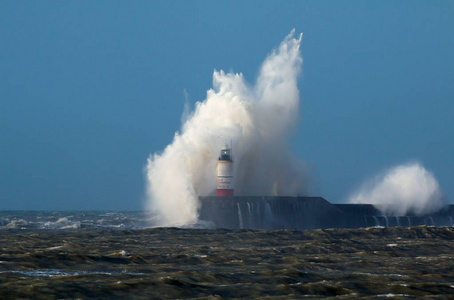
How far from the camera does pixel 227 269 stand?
16.8m

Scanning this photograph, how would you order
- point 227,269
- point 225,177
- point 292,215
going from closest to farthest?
point 227,269
point 292,215
point 225,177

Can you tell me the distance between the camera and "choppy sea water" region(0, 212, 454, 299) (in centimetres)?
1290

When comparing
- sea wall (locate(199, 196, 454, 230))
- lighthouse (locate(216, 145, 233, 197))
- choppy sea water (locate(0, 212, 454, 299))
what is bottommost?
choppy sea water (locate(0, 212, 454, 299))

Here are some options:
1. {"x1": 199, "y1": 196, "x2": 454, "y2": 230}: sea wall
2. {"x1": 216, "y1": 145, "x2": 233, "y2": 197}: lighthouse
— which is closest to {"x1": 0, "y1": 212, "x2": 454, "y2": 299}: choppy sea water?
{"x1": 199, "y1": 196, "x2": 454, "y2": 230}: sea wall

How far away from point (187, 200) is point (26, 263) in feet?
94.8

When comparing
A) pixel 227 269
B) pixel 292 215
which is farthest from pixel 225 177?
pixel 227 269

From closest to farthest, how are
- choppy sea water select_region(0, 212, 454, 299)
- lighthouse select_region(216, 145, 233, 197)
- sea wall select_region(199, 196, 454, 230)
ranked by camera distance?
choppy sea water select_region(0, 212, 454, 299), sea wall select_region(199, 196, 454, 230), lighthouse select_region(216, 145, 233, 197)

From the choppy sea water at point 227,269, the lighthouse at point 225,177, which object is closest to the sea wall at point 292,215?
the lighthouse at point 225,177

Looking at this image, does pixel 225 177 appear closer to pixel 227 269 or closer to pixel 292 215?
pixel 292 215

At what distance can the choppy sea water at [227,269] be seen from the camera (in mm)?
12898

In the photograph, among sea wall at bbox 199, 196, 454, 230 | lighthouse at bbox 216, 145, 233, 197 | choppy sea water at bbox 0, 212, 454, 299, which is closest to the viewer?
choppy sea water at bbox 0, 212, 454, 299

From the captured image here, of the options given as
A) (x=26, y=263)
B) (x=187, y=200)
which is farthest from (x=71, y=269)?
(x=187, y=200)

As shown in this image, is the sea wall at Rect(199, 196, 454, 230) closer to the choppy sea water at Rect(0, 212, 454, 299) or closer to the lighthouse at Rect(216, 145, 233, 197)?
the lighthouse at Rect(216, 145, 233, 197)

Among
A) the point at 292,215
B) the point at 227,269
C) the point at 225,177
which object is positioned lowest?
the point at 227,269
